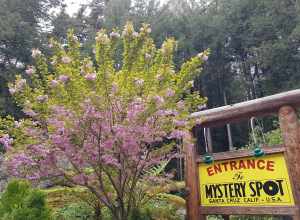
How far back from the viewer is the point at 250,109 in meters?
3.66

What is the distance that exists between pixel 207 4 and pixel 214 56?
16.4 feet

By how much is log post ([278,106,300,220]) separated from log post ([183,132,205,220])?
106cm

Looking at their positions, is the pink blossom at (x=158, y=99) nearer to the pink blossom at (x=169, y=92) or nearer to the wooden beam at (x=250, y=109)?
the pink blossom at (x=169, y=92)

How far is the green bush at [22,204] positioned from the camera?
115 inches

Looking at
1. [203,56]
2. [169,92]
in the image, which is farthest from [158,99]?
[203,56]

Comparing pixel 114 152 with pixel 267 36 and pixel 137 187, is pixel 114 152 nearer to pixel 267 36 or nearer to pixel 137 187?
pixel 137 187

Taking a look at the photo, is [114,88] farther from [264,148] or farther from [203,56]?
[264,148]

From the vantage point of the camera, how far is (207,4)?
23656 millimetres

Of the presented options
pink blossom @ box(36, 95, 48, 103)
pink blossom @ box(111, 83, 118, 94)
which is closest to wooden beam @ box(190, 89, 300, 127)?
pink blossom @ box(111, 83, 118, 94)

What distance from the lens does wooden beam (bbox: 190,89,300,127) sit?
339 centimetres

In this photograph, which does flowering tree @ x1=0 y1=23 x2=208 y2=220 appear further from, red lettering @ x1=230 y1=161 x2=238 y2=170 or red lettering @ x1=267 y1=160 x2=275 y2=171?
red lettering @ x1=267 y1=160 x2=275 y2=171

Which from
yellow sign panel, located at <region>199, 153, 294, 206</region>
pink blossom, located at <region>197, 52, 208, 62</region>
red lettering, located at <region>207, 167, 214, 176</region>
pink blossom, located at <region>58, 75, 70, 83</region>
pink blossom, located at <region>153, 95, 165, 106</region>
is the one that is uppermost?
pink blossom, located at <region>197, 52, 208, 62</region>

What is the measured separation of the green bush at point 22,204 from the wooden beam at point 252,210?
1.87 metres

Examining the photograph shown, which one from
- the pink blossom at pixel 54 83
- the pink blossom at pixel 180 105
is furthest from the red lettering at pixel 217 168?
the pink blossom at pixel 54 83
